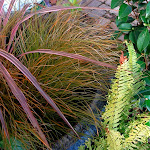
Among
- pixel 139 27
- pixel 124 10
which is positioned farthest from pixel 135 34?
pixel 124 10

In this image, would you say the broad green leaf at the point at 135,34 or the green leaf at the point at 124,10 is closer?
the green leaf at the point at 124,10

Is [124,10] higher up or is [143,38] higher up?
[124,10]

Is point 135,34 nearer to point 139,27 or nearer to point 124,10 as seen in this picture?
point 139,27

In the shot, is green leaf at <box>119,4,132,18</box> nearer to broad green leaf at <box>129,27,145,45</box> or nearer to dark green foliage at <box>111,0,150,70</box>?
dark green foliage at <box>111,0,150,70</box>

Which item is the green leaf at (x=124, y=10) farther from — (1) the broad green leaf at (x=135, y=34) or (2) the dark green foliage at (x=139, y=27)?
(1) the broad green leaf at (x=135, y=34)

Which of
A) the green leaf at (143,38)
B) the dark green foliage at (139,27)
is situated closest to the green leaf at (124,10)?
the dark green foliage at (139,27)

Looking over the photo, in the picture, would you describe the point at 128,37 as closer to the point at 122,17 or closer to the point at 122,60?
the point at 122,17

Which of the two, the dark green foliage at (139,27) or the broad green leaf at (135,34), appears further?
the broad green leaf at (135,34)

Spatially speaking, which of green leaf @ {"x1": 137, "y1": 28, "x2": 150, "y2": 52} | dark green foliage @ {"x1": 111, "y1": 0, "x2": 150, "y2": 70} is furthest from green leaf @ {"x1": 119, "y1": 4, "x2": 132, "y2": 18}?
green leaf @ {"x1": 137, "y1": 28, "x2": 150, "y2": 52}

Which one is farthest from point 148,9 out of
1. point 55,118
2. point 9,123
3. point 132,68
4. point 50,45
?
point 9,123

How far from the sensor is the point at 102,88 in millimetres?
1159

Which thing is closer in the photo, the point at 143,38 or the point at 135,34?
the point at 143,38

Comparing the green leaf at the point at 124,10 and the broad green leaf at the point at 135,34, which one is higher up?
the green leaf at the point at 124,10

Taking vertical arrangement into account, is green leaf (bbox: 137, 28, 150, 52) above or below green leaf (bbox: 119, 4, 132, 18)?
below
